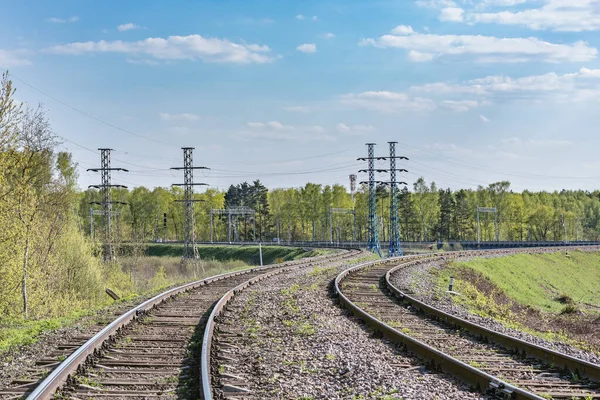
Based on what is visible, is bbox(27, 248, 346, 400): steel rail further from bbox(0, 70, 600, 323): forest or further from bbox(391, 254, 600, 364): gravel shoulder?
bbox(0, 70, 600, 323): forest

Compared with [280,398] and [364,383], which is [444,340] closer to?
[364,383]

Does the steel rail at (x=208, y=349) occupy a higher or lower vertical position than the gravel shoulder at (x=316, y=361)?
higher

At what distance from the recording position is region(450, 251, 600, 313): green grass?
3839cm

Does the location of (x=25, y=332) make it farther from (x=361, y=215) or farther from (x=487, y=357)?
(x=361, y=215)

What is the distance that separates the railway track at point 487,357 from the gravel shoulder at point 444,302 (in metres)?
0.89

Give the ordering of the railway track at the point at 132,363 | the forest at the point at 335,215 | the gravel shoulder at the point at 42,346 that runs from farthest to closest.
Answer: the forest at the point at 335,215
the gravel shoulder at the point at 42,346
the railway track at the point at 132,363

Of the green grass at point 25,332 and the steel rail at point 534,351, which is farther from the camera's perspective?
the green grass at point 25,332

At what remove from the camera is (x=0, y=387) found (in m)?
8.21

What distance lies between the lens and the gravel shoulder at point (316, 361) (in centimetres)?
813

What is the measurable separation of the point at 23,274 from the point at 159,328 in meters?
10.2

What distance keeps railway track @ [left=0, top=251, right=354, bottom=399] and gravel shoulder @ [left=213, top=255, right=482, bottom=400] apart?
1.78 ft

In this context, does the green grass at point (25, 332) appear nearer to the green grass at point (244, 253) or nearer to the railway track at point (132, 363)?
the railway track at point (132, 363)

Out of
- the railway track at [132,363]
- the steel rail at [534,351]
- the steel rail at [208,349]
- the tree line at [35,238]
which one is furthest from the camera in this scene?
the tree line at [35,238]

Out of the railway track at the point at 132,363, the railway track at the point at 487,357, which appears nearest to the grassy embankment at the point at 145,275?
the railway track at the point at 132,363
